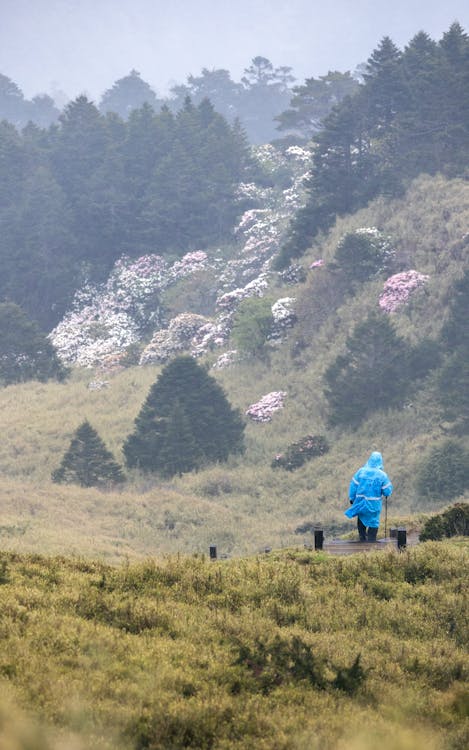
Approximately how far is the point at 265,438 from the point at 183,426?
3.51 meters

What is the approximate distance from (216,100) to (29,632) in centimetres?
13183

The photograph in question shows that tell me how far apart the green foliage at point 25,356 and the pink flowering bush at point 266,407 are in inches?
555

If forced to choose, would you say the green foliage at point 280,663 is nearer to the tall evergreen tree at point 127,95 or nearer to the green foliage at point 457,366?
the green foliage at point 457,366

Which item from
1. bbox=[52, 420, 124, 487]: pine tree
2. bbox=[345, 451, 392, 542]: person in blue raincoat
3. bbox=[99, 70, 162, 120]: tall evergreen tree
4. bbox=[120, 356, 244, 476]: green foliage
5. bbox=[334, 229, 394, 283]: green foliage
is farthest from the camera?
bbox=[99, 70, 162, 120]: tall evergreen tree

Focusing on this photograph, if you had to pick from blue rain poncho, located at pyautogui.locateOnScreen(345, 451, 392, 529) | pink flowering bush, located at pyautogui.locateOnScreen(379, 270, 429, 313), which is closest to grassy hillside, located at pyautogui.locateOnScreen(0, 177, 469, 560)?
pink flowering bush, located at pyautogui.locateOnScreen(379, 270, 429, 313)

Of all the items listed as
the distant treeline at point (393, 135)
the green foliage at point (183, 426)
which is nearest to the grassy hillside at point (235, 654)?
the green foliage at point (183, 426)

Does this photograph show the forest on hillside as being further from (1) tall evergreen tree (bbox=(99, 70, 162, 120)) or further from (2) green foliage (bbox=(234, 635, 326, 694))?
(1) tall evergreen tree (bbox=(99, 70, 162, 120))

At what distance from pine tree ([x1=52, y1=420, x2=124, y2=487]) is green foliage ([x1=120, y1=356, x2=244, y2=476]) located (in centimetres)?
159

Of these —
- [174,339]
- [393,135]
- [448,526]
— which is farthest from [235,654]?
[393,135]

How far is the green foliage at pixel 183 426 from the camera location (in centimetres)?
3675

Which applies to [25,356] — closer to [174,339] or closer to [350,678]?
[174,339]

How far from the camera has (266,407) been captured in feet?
134

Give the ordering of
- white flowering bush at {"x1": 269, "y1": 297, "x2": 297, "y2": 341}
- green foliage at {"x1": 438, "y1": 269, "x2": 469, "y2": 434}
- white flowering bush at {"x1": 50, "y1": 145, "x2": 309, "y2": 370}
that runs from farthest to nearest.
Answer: white flowering bush at {"x1": 50, "y1": 145, "x2": 309, "y2": 370} → white flowering bush at {"x1": 269, "y1": 297, "x2": 297, "y2": 341} → green foliage at {"x1": 438, "y1": 269, "x2": 469, "y2": 434}

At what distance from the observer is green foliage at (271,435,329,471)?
116 feet
